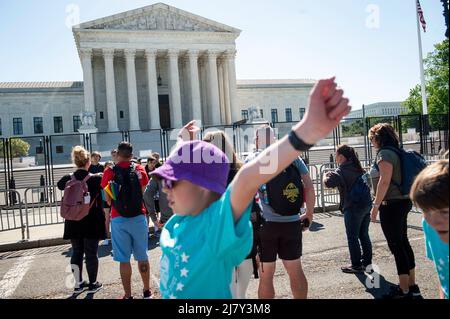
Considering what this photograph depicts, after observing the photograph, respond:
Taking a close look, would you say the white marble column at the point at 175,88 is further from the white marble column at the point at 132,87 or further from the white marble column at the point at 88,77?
the white marble column at the point at 88,77

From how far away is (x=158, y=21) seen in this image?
157ft

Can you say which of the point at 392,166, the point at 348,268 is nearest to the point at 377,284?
the point at 348,268

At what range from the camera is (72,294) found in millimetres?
5223

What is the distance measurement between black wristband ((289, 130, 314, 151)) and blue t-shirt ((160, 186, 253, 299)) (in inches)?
13.8

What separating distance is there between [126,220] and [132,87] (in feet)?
147

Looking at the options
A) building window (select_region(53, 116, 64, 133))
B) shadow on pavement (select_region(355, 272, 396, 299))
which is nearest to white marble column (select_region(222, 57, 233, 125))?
building window (select_region(53, 116, 64, 133))

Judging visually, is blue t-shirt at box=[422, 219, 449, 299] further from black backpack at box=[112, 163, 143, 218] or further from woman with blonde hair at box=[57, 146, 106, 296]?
woman with blonde hair at box=[57, 146, 106, 296]

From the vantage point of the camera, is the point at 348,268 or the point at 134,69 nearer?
the point at 348,268

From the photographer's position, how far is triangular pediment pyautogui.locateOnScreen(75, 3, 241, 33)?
150 feet

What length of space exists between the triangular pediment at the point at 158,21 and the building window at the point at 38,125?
1974 cm

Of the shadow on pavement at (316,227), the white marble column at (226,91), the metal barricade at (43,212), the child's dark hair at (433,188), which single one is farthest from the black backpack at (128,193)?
the white marble column at (226,91)
